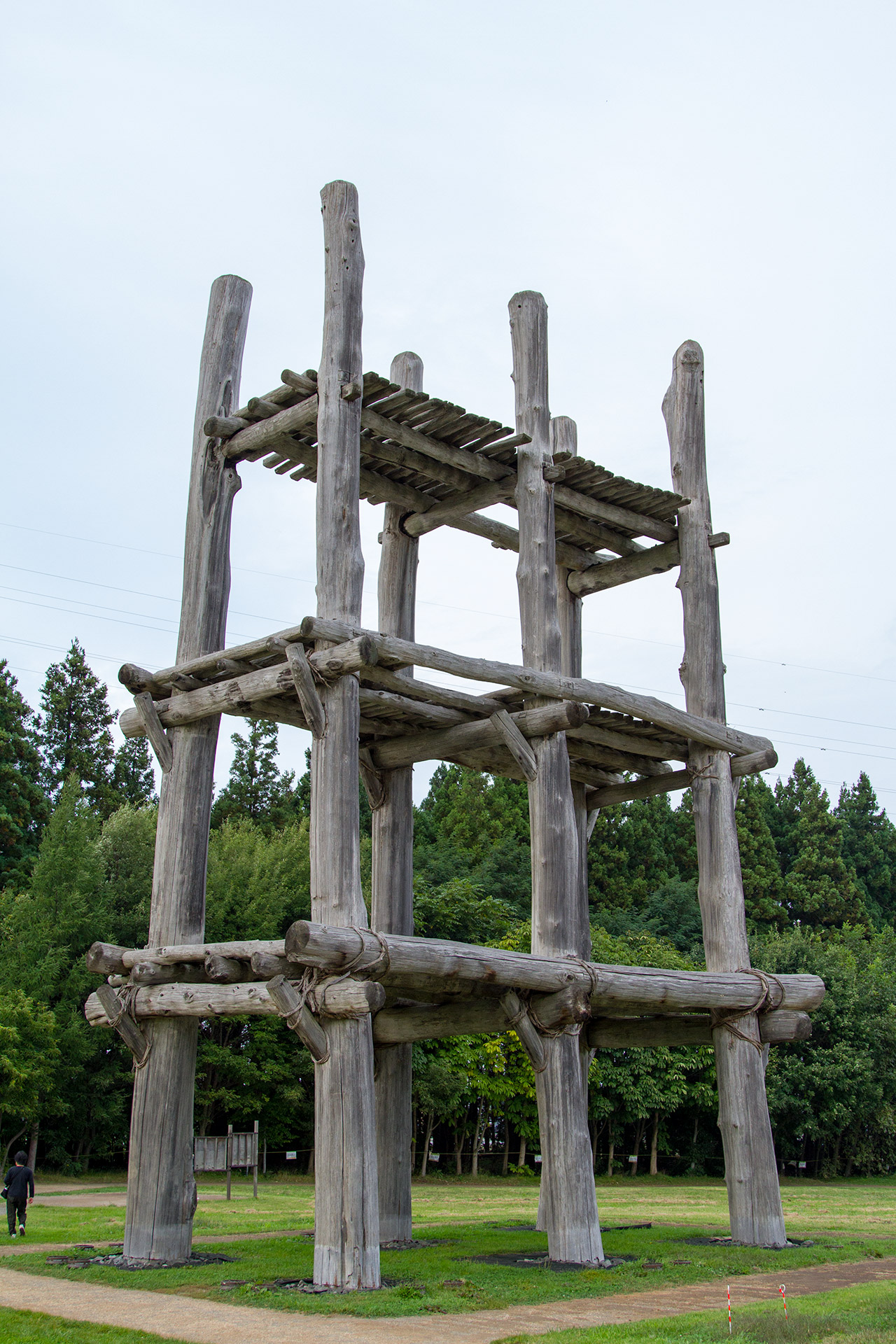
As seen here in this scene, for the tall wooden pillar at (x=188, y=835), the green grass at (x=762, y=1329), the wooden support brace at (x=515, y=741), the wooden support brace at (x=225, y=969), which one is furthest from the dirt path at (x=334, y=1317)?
the wooden support brace at (x=515, y=741)

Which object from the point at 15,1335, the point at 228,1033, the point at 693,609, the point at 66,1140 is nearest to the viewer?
the point at 15,1335

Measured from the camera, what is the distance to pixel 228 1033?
120ft

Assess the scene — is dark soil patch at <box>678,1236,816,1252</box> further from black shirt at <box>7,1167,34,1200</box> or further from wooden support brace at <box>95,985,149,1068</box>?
black shirt at <box>7,1167,34,1200</box>

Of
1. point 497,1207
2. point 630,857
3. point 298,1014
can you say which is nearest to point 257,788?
point 630,857

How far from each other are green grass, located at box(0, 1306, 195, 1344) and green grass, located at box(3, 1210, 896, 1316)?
1.90 m

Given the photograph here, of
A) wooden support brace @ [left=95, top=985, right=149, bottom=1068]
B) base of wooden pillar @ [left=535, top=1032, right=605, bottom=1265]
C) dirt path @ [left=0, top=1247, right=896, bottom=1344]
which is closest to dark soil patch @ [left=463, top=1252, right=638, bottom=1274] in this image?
base of wooden pillar @ [left=535, top=1032, right=605, bottom=1265]

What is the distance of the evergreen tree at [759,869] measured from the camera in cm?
5484

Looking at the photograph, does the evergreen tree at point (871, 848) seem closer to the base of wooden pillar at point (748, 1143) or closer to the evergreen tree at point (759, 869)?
the evergreen tree at point (759, 869)

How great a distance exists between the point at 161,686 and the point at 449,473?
16.4 feet

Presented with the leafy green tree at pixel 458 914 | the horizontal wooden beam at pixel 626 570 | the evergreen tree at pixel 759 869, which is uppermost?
the evergreen tree at pixel 759 869

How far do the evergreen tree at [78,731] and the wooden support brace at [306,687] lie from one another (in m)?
35.3

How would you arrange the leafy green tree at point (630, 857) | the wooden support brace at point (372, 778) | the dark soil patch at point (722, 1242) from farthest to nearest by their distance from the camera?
the leafy green tree at point (630, 857) < the wooden support brace at point (372, 778) < the dark soil patch at point (722, 1242)

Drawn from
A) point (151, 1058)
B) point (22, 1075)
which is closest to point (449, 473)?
point (151, 1058)

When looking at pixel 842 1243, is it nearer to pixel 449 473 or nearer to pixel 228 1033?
pixel 449 473
